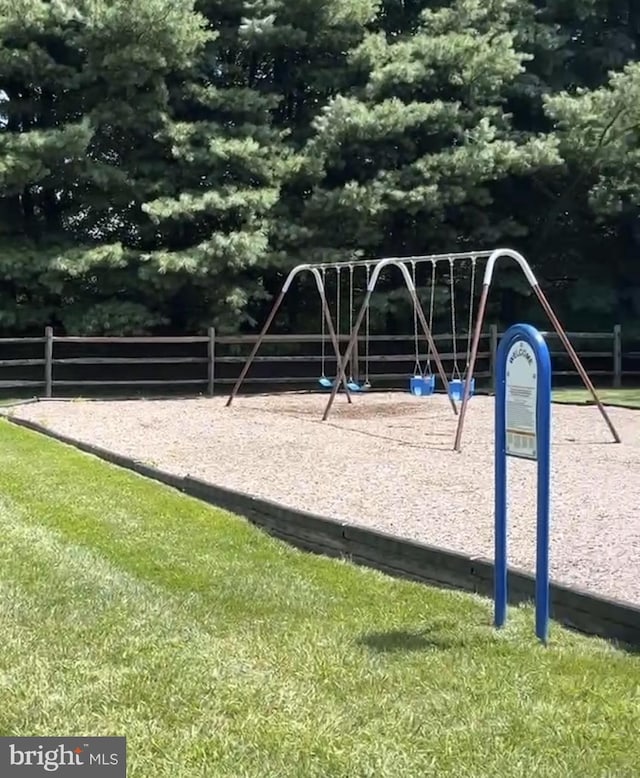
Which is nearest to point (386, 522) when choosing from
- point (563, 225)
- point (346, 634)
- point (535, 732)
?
point (346, 634)

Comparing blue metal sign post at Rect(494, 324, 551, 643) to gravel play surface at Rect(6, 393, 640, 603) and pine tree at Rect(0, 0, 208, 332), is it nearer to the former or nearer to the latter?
gravel play surface at Rect(6, 393, 640, 603)

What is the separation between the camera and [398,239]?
19531mm

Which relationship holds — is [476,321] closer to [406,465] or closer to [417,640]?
[406,465]

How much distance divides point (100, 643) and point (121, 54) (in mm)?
14413

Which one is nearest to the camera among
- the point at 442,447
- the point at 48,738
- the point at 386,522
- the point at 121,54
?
the point at 48,738

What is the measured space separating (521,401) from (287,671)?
4.42 ft

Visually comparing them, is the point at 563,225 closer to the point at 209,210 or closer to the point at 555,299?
the point at 555,299

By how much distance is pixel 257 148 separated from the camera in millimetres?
17016

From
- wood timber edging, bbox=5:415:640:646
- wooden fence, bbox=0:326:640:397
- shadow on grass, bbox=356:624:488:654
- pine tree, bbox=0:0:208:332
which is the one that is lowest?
shadow on grass, bbox=356:624:488:654

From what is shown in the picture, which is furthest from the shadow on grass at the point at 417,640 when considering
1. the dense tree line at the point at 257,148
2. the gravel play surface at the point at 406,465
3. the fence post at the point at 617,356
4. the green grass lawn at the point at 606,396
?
the fence post at the point at 617,356

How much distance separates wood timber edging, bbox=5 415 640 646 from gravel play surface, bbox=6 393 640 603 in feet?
1.15

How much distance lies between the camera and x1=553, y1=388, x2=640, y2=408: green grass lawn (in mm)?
14633

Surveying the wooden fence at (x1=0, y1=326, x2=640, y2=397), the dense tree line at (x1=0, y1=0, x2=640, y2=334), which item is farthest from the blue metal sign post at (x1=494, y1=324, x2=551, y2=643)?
the wooden fence at (x1=0, y1=326, x2=640, y2=397)

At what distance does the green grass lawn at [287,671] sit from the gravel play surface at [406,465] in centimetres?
99
